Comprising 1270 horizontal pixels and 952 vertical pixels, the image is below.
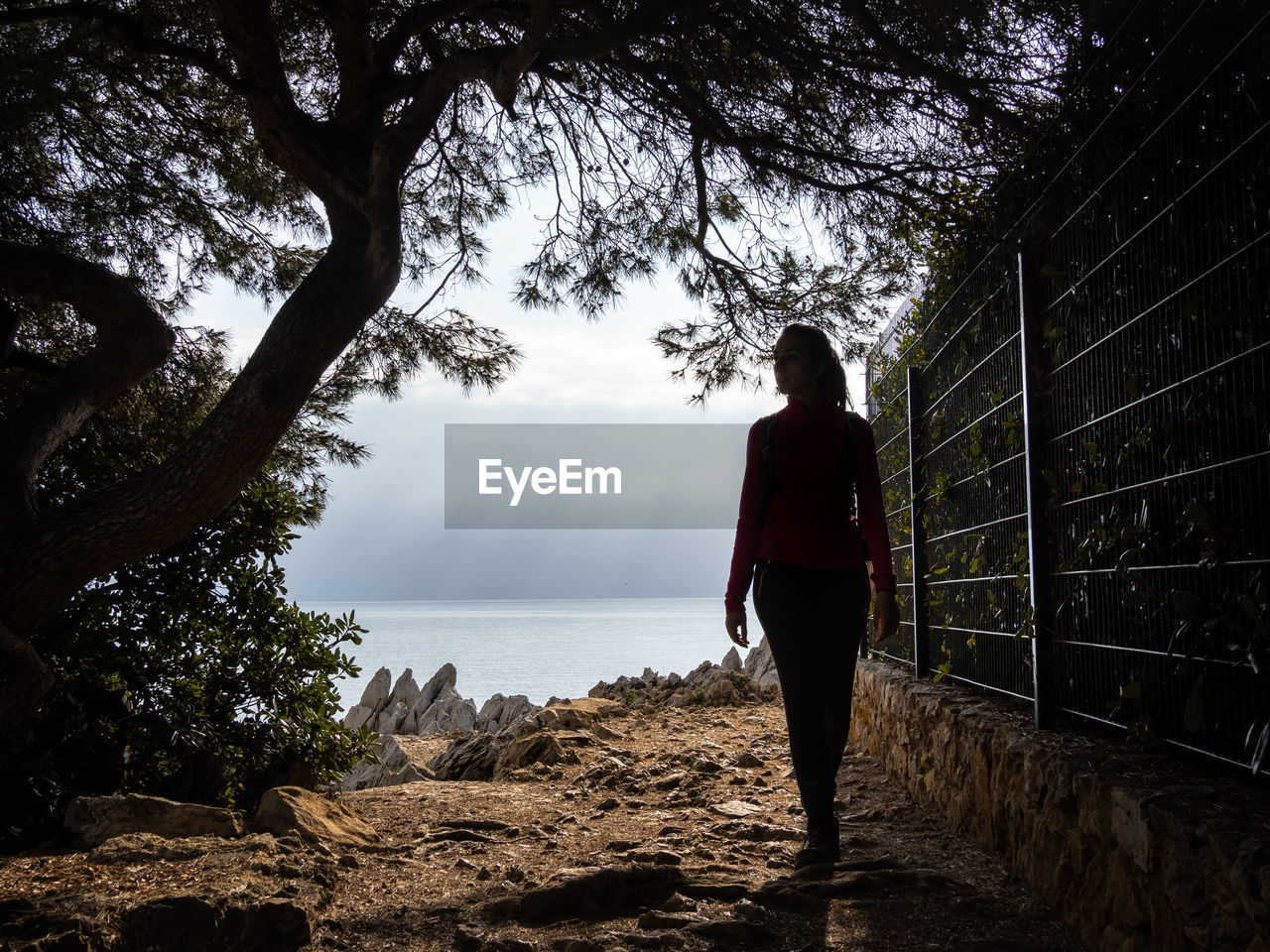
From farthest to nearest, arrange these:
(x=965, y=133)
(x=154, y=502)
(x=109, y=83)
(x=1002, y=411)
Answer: (x=109, y=83), (x=965, y=133), (x=154, y=502), (x=1002, y=411)

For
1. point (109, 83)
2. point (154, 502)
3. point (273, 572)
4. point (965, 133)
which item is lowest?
point (273, 572)

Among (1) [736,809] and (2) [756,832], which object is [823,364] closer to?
(2) [756,832]

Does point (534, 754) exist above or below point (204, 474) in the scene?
below

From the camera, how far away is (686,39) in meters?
4.62

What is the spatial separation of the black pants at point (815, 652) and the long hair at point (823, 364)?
62 cm

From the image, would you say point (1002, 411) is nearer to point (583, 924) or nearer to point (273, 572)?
point (583, 924)

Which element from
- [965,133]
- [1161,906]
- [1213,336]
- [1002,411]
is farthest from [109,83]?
[1161,906]

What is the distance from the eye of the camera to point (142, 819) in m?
3.49

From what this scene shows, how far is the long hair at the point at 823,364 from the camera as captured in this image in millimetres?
3311

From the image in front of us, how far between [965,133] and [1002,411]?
70.5 inches

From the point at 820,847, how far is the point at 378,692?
10228 mm

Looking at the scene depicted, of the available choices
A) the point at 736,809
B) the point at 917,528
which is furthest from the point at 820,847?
the point at 917,528

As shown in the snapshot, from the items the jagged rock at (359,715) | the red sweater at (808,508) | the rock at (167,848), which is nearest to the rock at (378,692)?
the jagged rock at (359,715)

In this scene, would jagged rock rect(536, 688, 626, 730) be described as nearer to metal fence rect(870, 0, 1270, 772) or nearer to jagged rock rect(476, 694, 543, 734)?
jagged rock rect(476, 694, 543, 734)
